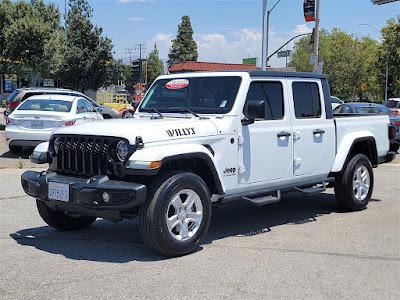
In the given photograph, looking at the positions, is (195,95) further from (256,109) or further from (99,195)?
(99,195)

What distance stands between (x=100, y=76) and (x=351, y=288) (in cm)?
4357

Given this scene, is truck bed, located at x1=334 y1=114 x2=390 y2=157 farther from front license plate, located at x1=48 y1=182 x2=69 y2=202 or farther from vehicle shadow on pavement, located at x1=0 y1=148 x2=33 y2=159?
vehicle shadow on pavement, located at x1=0 y1=148 x2=33 y2=159

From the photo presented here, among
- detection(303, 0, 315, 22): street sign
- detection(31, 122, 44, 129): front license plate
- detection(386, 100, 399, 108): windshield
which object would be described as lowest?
detection(31, 122, 44, 129): front license plate

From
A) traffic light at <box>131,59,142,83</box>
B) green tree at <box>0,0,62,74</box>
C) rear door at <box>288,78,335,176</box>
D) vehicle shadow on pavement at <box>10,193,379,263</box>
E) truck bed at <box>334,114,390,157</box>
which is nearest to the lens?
vehicle shadow on pavement at <box>10,193,379,263</box>

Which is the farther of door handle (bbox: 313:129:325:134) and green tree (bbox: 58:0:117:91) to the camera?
green tree (bbox: 58:0:117:91)

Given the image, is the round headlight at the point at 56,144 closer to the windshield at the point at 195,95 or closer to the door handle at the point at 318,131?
the windshield at the point at 195,95

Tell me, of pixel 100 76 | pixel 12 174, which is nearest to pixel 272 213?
pixel 12 174

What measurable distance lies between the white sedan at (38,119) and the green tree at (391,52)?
36071mm

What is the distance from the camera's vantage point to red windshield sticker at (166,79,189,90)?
6.45m

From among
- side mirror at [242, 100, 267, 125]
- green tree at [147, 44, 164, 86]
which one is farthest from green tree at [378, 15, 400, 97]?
green tree at [147, 44, 164, 86]

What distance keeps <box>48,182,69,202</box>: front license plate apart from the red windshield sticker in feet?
6.86

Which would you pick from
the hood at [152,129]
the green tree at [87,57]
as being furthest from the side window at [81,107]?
the green tree at [87,57]

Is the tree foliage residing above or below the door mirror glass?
above

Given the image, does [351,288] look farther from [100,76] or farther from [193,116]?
[100,76]
